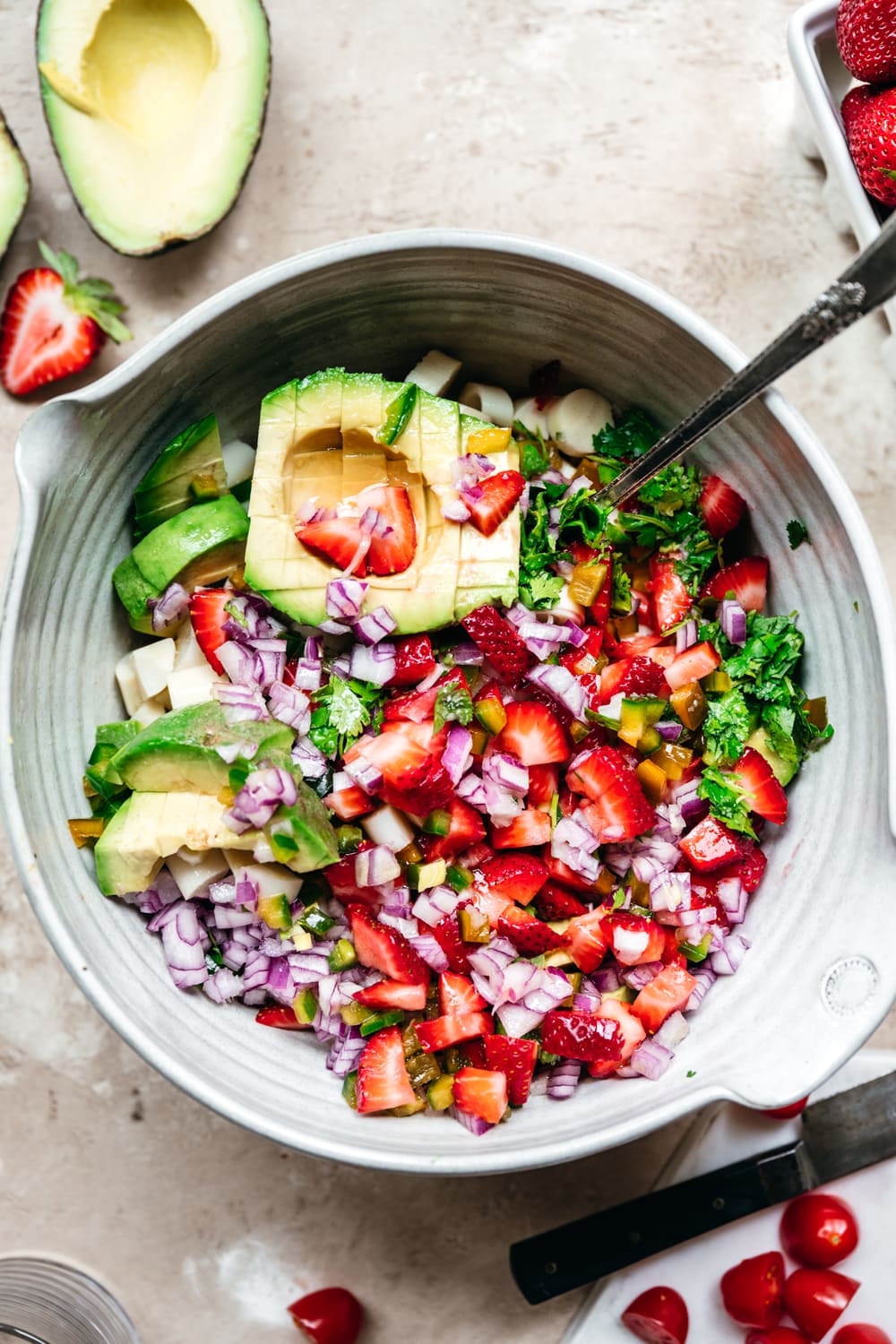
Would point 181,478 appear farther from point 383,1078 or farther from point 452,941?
point 383,1078

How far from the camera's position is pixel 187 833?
1375 mm

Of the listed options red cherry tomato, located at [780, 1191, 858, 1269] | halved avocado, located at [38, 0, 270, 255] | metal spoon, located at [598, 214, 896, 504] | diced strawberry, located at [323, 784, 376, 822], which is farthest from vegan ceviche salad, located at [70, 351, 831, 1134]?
red cherry tomato, located at [780, 1191, 858, 1269]

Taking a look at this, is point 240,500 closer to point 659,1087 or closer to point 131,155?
point 131,155

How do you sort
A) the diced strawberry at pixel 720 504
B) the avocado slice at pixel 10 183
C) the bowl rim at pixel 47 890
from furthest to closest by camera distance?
1. the avocado slice at pixel 10 183
2. the diced strawberry at pixel 720 504
3. the bowl rim at pixel 47 890

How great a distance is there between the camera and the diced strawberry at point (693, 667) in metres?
1.52

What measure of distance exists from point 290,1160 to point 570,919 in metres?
0.74

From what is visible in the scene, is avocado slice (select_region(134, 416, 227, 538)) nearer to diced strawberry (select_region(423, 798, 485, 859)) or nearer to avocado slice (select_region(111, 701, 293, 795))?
avocado slice (select_region(111, 701, 293, 795))

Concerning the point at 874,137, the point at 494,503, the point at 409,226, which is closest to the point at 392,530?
the point at 494,503

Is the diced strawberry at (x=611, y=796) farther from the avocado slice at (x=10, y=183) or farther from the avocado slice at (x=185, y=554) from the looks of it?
the avocado slice at (x=10, y=183)

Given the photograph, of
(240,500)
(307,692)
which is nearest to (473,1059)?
(307,692)

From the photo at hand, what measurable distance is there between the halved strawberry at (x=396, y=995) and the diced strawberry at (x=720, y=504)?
0.75 m

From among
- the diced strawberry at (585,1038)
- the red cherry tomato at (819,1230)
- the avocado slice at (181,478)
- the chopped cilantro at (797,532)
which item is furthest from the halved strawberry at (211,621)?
the red cherry tomato at (819,1230)

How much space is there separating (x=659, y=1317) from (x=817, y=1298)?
267 mm

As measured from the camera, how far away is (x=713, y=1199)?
1.84 m
